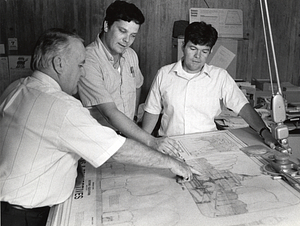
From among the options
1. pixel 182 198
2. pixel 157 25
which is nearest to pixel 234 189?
pixel 182 198

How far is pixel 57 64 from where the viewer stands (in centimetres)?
140

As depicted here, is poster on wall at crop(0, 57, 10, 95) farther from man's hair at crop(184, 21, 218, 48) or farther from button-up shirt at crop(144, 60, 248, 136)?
man's hair at crop(184, 21, 218, 48)

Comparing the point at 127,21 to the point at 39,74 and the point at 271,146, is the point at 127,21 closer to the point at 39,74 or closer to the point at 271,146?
the point at 39,74

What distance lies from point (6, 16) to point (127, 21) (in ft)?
5.84

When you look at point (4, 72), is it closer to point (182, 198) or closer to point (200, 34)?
point (200, 34)

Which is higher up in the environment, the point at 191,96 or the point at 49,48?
the point at 49,48

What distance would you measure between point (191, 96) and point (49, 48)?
1110 mm

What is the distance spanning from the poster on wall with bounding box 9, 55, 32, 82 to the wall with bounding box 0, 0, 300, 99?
59 mm

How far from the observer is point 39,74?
140 cm

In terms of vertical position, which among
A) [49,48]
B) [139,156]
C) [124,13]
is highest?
[124,13]

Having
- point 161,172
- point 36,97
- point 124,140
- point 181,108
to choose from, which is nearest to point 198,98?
point 181,108

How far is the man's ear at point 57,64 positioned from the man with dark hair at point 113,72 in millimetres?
618

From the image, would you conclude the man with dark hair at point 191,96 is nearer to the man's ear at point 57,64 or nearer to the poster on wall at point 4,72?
the man's ear at point 57,64

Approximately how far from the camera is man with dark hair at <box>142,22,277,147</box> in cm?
226
